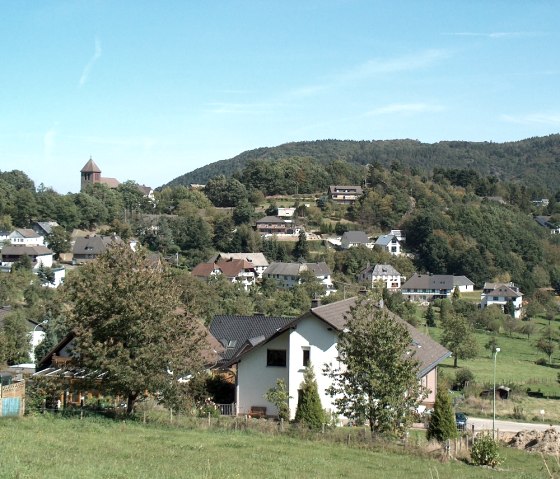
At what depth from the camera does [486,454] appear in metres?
19.2

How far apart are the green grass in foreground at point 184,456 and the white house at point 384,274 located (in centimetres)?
8005

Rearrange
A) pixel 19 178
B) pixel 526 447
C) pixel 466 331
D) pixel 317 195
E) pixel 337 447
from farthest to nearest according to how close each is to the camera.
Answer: pixel 317 195 < pixel 19 178 < pixel 466 331 < pixel 526 447 < pixel 337 447

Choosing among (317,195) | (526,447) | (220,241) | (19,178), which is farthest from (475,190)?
(526,447)

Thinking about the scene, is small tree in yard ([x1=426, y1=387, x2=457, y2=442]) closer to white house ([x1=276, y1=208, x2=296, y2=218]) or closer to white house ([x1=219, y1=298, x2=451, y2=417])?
white house ([x1=219, y1=298, x2=451, y2=417])

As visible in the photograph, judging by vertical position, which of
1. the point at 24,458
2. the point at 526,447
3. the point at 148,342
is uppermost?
the point at 148,342

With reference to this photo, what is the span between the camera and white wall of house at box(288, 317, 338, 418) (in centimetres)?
2706

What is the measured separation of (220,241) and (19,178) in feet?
132

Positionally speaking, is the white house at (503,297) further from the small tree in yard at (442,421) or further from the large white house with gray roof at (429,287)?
the small tree in yard at (442,421)

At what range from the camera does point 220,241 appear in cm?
10900

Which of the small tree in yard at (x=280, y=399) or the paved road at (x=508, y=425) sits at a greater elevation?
the small tree in yard at (x=280, y=399)

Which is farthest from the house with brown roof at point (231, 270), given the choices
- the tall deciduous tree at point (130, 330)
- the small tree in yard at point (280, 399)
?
the tall deciduous tree at point (130, 330)

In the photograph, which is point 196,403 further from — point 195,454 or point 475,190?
point 475,190

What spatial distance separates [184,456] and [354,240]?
99.0 meters

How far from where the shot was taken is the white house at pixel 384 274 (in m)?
101
